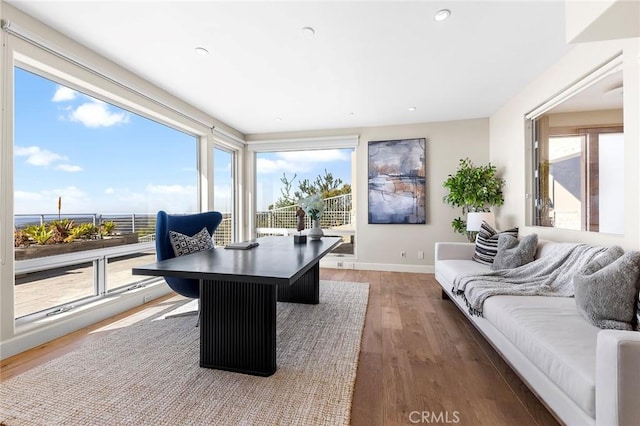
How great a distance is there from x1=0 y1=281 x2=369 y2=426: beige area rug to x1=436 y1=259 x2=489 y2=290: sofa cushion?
1.13 metres

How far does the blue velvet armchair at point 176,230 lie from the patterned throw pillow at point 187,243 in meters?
0.06

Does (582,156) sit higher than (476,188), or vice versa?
(582,156)

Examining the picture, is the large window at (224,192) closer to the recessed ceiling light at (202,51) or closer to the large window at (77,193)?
the large window at (77,193)

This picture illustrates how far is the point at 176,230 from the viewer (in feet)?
8.57

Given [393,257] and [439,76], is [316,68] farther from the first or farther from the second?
[393,257]

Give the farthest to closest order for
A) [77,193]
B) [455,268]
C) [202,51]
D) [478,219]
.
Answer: [478,219]
[455,268]
[77,193]
[202,51]

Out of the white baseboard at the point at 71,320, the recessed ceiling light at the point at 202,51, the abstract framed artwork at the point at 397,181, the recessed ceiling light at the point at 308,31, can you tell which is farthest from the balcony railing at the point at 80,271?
the abstract framed artwork at the point at 397,181

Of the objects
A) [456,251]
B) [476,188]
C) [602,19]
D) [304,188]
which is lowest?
[456,251]

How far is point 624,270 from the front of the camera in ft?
4.64

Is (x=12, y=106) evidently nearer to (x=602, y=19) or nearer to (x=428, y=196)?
(x=602, y=19)

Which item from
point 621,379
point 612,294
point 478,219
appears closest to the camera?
point 621,379

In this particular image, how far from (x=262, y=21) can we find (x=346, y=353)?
8.28 feet

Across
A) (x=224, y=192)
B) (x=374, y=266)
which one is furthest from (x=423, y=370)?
(x=224, y=192)
